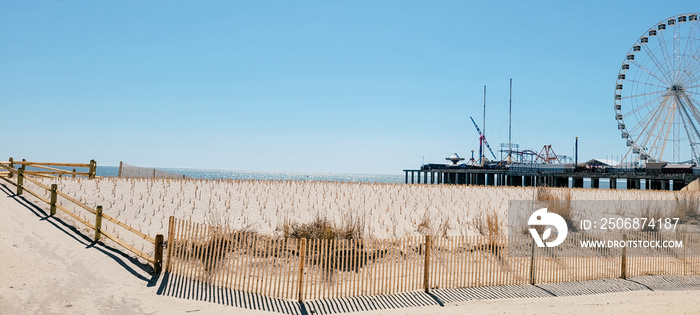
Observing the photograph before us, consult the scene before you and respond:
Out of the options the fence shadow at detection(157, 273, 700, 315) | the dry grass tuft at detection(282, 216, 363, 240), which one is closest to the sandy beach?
the fence shadow at detection(157, 273, 700, 315)

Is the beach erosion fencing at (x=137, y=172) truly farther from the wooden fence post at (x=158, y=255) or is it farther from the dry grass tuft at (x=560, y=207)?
the dry grass tuft at (x=560, y=207)

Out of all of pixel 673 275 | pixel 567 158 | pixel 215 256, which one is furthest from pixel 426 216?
pixel 567 158

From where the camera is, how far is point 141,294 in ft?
36.1

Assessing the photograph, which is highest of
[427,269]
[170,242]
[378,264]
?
[170,242]

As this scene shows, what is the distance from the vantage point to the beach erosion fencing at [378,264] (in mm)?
11633

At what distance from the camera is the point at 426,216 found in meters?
20.5

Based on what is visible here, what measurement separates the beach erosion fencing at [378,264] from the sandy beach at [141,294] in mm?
439

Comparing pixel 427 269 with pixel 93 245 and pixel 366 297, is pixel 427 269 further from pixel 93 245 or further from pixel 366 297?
pixel 93 245

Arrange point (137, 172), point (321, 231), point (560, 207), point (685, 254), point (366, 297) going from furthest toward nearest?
1. point (137, 172)
2. point (560, 207)
3. point (685, 254)
4. point (321, 231)
5. point (366, 297)

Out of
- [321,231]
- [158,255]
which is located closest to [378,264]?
[321,231]

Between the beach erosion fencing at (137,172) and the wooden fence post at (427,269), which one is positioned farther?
the beach erosion fencing at (137,172)

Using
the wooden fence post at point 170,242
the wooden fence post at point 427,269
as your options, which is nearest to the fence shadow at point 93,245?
the wooden fence post at point 170,242

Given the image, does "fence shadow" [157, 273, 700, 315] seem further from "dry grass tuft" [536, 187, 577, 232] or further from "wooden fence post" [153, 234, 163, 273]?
"dry grass tuft" [536, 187, 577, 232]

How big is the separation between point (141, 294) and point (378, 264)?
240 inches
